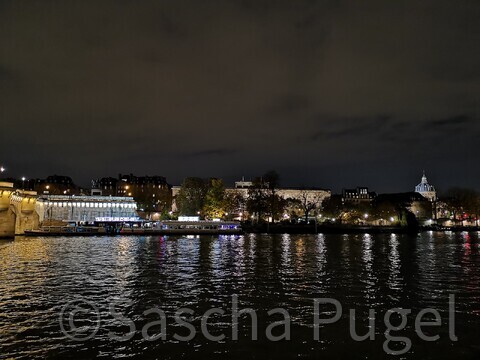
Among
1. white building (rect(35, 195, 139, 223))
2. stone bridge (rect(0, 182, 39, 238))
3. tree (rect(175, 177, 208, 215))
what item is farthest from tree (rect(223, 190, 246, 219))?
stone bridge (rect(0, 182, 39, 238))

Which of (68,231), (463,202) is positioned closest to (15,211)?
(68,231)

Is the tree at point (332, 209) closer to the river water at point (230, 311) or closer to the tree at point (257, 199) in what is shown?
the tree at point (257, 199)

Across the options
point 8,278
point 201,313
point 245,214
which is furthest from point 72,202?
point 201,313

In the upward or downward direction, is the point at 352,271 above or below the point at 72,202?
below

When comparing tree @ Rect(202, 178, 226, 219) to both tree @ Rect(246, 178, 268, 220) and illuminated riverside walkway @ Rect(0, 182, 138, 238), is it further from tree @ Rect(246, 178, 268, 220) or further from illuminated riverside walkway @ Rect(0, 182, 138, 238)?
illuminated riverside walkway @ Rect(0, 182, 138, 238)

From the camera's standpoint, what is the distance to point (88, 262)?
127ft

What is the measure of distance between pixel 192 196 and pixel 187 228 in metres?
20.2

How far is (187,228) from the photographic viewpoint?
11356cm

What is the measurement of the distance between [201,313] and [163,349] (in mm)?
4931

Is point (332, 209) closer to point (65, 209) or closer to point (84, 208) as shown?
point (84, 208)

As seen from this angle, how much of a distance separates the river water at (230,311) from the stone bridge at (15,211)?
1993 inches

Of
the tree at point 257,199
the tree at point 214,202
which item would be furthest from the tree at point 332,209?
the tree at point 214,202

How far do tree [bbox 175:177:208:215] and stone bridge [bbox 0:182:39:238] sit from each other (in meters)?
42.7

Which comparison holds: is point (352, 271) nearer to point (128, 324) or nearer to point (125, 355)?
point (128, 324)
